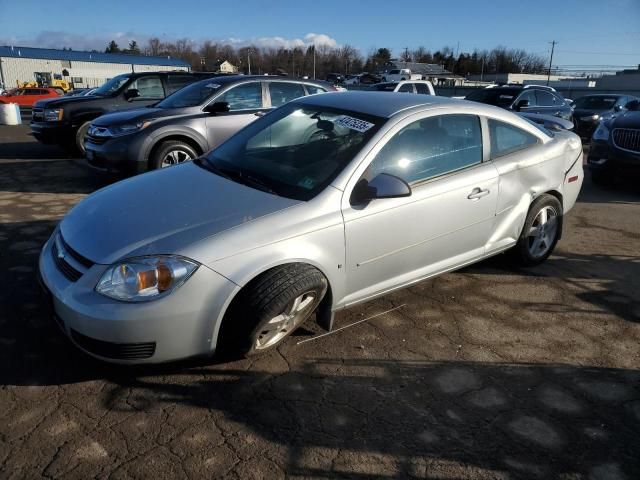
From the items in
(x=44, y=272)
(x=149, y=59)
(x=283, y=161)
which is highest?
(x=149, y=59)

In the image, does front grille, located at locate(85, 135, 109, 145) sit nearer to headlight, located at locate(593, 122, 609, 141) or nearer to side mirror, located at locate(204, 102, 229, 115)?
side mirror, located at locate(204, 102, 229, 115)

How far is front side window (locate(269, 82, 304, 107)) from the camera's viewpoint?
24.8 feet

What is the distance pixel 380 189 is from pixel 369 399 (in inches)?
48.7

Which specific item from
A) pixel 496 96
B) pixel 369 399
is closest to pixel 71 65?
pixel 496 96

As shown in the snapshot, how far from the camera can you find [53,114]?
364 inches

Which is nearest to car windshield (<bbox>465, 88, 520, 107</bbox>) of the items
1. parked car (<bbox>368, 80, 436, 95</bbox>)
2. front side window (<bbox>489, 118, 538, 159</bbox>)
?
parked car (<bbox>368, 80, 436, 95</bbox>)

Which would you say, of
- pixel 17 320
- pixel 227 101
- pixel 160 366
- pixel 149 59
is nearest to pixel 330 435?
pixel 160 366

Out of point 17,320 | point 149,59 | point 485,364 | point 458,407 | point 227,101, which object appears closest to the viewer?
point 458,407

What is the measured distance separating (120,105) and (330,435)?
8959 millimetres

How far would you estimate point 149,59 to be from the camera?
63.0m

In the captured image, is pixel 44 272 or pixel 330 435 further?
pixel 44 272

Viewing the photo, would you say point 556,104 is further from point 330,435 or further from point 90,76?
point 90,76

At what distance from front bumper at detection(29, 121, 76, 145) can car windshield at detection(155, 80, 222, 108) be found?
3106 mm

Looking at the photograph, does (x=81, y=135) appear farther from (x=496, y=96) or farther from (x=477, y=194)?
(x=496, y=96)
